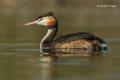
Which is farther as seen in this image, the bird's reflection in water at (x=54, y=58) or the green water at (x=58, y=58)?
the bird's reflection in water at (x=54, y=58)

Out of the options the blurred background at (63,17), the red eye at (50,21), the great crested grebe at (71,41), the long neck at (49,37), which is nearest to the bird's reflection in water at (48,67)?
the great crested grebe at (71,41)

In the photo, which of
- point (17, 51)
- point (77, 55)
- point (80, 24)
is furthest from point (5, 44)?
point (80, 24)

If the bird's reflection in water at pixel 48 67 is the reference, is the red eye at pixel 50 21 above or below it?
above

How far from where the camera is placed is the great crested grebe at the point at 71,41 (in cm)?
2066

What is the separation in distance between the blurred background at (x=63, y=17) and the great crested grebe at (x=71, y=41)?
1.94m

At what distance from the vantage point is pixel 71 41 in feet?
69.2

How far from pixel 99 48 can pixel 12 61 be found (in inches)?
115

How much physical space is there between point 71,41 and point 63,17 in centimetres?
1900

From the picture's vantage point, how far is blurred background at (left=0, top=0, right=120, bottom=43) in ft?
89.3

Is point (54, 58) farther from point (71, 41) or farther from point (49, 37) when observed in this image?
point (49, 37)

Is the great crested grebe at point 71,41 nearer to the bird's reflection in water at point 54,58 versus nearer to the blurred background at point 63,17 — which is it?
the bird's reflection in water at point 54,58

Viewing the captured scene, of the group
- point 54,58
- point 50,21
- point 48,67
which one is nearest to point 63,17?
point 50,21

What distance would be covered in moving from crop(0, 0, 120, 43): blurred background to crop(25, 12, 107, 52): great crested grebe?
194 cm

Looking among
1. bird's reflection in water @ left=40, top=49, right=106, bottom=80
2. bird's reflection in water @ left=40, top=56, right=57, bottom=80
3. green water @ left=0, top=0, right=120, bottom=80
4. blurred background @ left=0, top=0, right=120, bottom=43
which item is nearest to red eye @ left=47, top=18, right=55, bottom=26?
green water @ left=0, top=0, right=120, bottom=80
